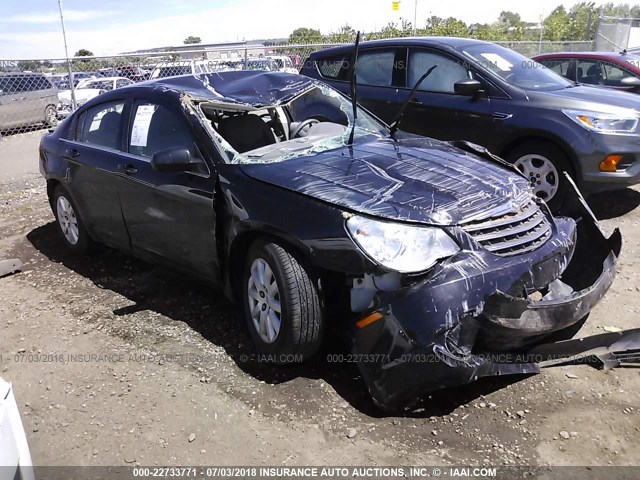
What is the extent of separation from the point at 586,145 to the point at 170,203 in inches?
151

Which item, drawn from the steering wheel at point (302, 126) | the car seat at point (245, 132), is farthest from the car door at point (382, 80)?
the car seat at point (245, 132)

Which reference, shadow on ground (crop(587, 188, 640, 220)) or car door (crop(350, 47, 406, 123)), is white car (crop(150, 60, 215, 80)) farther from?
shadow on ground (crop(587, 188, 640, 220))

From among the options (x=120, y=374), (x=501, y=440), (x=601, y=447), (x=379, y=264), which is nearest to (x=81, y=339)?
(x=120, y=374)

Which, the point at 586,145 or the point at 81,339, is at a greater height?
the point at 586,145

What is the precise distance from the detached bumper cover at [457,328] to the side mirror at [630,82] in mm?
6902

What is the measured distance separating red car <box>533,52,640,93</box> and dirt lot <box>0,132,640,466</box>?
596cm

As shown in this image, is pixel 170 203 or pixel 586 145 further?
pixel 586 145

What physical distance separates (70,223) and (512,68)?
4838 mm

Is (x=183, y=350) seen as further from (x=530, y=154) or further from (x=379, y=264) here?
(x=530, y=154)

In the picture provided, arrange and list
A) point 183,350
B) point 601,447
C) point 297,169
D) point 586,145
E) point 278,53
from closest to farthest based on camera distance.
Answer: point 601,447
point 297,169
point 183,350
point 586,145
point 278,53

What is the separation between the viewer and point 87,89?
17.0 metres

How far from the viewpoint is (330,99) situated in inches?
181

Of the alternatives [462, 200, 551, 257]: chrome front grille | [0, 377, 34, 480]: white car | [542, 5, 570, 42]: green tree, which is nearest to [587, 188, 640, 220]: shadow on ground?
[462, 200, 551, 257]: chrome front grille

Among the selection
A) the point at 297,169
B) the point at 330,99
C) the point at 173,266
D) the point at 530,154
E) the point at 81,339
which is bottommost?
the point at 81,339
